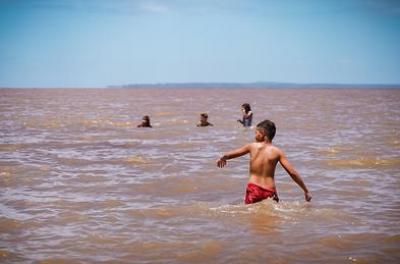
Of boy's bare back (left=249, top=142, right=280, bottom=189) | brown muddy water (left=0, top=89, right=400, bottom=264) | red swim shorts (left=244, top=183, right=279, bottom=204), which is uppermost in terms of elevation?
boy's bare back (left=249, top=142, right=280, bottom=189)

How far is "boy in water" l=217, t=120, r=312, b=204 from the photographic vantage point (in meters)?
7.10

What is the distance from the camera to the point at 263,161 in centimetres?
711

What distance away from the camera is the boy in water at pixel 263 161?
7102 mm

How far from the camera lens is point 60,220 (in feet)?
23.4

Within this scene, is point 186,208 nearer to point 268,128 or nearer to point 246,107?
point 268,128

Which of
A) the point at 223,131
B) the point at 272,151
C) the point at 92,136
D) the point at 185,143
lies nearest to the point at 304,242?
the point at 272,151

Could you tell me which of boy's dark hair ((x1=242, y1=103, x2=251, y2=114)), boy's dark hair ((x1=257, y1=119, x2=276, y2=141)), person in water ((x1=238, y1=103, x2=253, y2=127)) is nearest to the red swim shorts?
boy's dark hair ((x1=257, y1=119, x2=276, y2=141))

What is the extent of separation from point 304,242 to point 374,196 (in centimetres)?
335

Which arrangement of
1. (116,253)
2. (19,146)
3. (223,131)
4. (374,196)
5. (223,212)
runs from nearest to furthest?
(116,253) < (223,212) < (374,196) < (19,146) < (223,131)

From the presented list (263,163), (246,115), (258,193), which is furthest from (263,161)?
(246,115)

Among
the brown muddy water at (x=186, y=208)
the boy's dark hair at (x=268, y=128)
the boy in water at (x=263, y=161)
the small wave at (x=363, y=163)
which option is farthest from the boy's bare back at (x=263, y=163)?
the small wave at (x=363, y=163)

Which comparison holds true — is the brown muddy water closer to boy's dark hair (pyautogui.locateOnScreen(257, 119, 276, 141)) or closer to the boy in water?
the boy in water

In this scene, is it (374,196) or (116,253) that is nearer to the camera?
(116,253)

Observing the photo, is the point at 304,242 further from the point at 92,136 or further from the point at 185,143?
the point at 92,136
